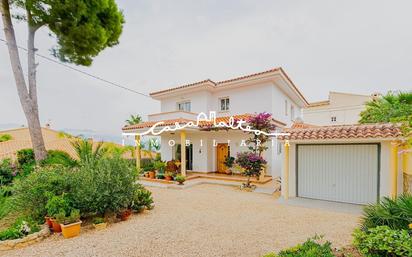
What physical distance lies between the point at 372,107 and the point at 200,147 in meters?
12.6

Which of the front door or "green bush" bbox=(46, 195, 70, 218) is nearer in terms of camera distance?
"green bush" bbox=(46, 195, 70, 218)

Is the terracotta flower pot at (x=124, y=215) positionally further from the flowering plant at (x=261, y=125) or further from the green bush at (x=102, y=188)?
the flowering plant at (x=261, y=125)

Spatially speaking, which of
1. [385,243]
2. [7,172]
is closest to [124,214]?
[385,243]

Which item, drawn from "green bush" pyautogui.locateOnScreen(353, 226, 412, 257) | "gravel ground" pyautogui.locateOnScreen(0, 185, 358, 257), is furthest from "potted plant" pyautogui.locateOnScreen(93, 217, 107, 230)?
"green bush" pyautogui.locateOnScreen(353, 226, 412, 257)

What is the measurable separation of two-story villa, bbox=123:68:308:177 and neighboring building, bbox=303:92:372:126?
1111 centimetres

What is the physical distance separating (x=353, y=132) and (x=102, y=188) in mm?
9842

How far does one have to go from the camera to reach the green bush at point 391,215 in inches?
163

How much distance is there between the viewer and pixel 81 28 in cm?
1125

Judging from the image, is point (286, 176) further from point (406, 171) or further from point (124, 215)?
point (124, 215)

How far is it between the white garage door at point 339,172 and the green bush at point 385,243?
230 inches

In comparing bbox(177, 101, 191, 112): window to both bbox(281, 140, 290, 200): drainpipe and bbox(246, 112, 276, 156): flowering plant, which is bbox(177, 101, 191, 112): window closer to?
bbox(246, 112, 276, 156): flowering plant

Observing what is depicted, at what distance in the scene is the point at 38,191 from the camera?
6484 mm

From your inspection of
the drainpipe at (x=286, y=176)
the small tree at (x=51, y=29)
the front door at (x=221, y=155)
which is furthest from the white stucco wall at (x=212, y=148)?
the small tree at (x=51, y=29)

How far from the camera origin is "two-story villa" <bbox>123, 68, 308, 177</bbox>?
15.4 m
